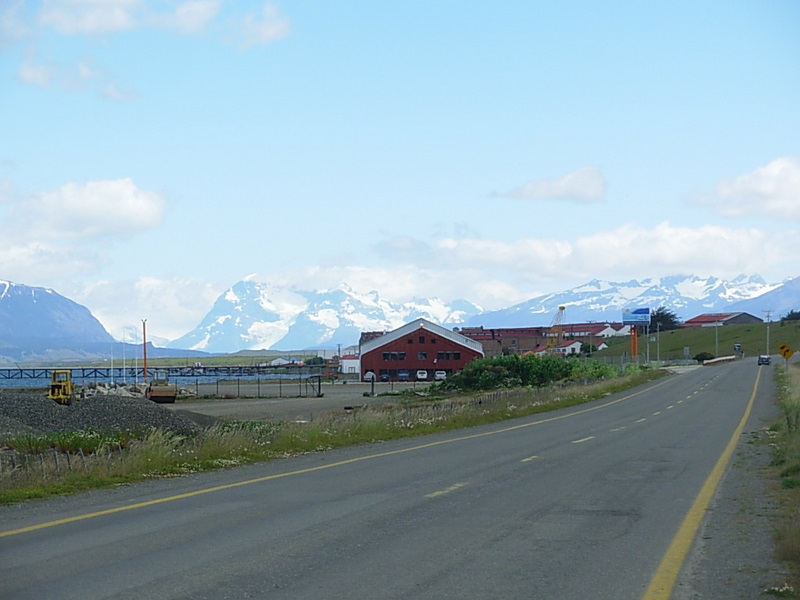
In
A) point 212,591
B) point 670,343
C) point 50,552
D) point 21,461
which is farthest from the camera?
point 670,343

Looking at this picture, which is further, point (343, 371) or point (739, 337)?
point (739, 337)

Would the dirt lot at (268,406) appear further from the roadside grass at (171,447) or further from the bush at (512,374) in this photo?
the roadside grass at (171,447)

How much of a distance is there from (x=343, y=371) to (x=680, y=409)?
127 meters

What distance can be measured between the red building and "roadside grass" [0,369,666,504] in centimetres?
8137

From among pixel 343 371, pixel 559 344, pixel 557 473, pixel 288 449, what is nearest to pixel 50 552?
pixel 557 473

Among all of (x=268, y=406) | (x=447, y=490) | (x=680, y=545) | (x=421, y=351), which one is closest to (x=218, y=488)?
(x=447, y=490)

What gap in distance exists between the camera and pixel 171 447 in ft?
61.7

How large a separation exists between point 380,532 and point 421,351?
106m

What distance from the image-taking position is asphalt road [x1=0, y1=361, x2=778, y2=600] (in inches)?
322

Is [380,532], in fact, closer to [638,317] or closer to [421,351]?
[421,351]

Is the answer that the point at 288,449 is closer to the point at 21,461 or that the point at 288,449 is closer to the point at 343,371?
the point at 21,461

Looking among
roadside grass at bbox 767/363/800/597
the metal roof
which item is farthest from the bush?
the metal roof

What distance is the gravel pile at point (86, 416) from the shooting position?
105 ft

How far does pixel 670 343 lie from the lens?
627 ft
